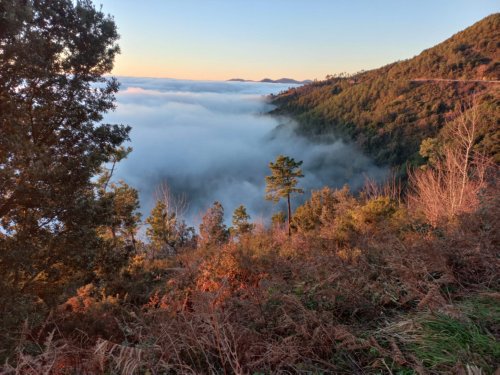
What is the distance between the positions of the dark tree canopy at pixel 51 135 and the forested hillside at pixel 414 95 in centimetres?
6660

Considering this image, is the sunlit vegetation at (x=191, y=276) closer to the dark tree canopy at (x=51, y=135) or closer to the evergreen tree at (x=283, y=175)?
the dark tree canopy at (x=51, y=135)

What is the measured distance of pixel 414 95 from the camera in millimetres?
94250

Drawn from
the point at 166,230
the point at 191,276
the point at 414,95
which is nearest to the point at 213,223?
the point at 166,230

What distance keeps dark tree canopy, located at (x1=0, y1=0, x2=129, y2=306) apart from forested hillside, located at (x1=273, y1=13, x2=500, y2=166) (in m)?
66.6

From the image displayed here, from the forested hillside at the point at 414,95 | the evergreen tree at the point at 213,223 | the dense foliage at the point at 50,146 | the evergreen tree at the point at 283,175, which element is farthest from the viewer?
the forested hillside at the point at 414,95

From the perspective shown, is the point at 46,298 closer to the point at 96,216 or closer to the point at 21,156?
the point at 96,216

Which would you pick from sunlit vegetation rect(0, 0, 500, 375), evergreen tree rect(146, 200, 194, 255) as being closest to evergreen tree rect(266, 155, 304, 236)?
evergreen tree rect(146, 200, 194, 255)

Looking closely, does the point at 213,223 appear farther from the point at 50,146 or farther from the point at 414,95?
the point at 414,95

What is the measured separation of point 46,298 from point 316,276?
26.8 feet

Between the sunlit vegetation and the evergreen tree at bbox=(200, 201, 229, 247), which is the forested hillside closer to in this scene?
the evergreen tree at bbox=(200, 201, 229, 247)

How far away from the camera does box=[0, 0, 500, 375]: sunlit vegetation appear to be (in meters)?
2.55

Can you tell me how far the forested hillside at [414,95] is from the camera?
8150cm

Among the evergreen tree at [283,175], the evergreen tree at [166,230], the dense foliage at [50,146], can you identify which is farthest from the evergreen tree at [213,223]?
the dense foliage at [50,146]

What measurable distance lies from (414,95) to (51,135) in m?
103
